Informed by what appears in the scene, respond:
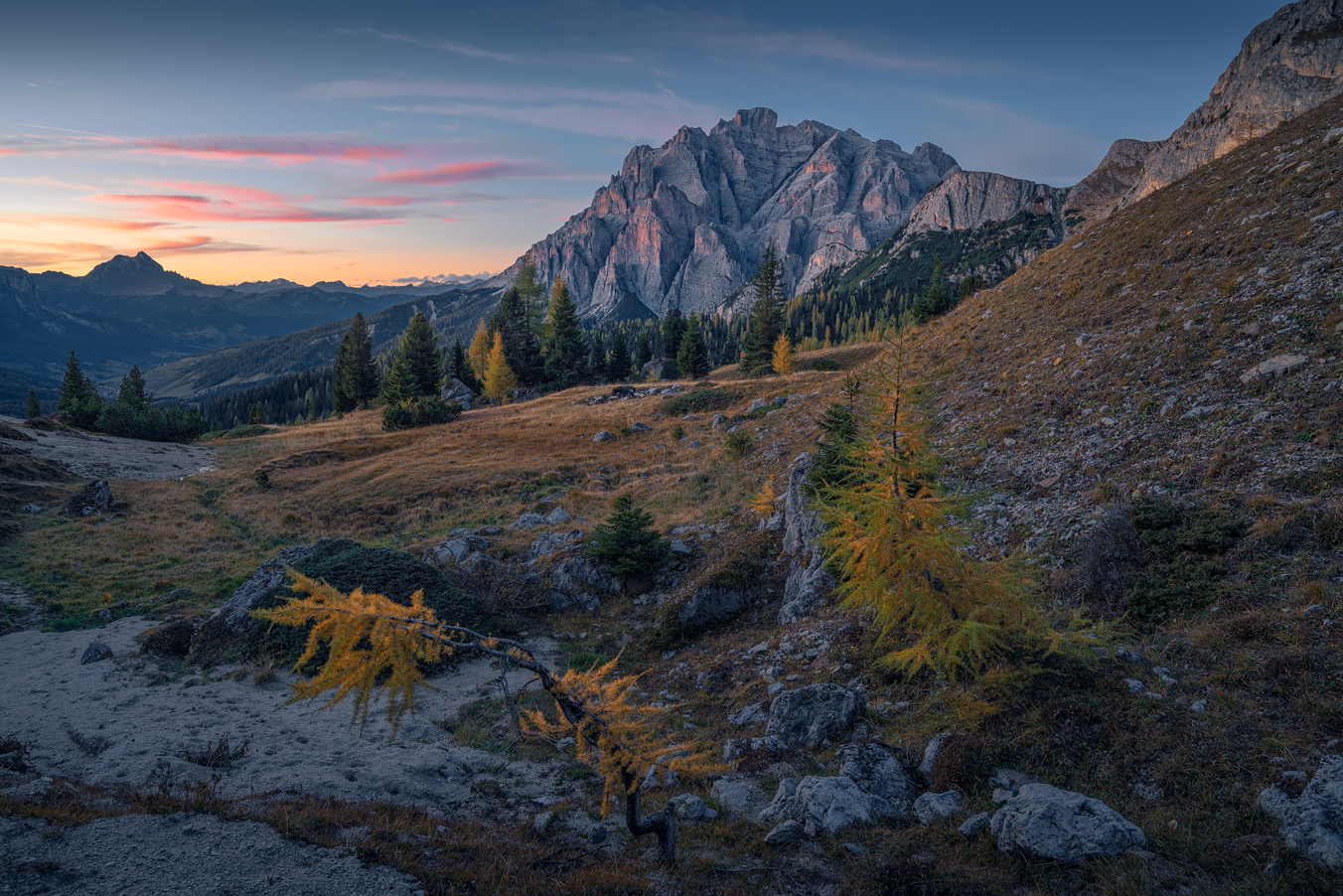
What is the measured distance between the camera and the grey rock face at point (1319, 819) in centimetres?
417

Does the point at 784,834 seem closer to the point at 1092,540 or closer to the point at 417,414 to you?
the point at 1092,540

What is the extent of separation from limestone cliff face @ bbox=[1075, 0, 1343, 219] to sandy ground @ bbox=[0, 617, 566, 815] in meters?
41.0

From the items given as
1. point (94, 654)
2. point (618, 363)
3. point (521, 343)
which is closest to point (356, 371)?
point (521, 343)

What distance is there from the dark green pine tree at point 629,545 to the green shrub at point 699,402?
27069 millimetres

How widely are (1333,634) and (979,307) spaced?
87.3 feet

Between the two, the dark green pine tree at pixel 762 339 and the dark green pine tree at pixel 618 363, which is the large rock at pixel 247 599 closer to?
the dark green pine tree at pixel 762 339

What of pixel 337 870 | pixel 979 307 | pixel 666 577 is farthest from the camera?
pixel 979 307

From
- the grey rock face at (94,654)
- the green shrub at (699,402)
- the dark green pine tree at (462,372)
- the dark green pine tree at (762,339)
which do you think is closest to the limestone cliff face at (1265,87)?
the green shrub at (699,402)

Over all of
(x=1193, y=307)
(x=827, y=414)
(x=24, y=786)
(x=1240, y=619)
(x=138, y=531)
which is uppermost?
(x=1193, y=307)

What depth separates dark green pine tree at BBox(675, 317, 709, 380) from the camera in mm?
67312

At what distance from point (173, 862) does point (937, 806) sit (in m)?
8.19

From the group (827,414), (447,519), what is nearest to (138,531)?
(447,519)

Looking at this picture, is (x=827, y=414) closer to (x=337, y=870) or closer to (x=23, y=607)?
(x=337, y=870)

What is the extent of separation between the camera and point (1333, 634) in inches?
255
